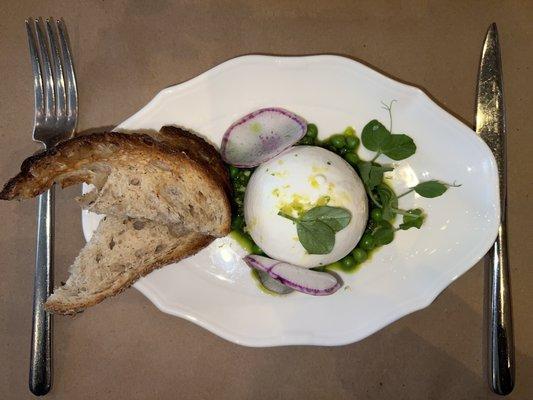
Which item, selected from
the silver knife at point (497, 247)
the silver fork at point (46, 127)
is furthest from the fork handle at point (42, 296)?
the silver knife at point (497, 247)

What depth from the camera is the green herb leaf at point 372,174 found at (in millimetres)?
1685

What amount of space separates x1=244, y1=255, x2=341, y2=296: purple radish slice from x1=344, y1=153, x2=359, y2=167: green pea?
0.45 metres

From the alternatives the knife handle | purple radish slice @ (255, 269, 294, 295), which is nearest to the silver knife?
the knife handle

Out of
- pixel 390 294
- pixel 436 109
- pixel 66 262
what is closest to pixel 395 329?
pixel 390 294

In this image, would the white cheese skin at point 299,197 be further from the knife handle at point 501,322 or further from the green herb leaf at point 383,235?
the knife handle at point 501,322

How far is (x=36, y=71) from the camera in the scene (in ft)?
5.75

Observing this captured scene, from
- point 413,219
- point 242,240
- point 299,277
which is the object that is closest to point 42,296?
point 242,240

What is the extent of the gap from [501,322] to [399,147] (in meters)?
0.83

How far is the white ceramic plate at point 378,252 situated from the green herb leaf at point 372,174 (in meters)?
0.10

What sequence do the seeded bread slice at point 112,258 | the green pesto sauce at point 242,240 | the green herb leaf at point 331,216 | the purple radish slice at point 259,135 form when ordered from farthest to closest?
the green pesto sauce at point 242,240 → the purple radish slice at point 259,135 → the seeded bread slice at point 112,258 → the green herb leaf at point 331,216

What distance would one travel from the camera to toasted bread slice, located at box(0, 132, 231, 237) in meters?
1.50

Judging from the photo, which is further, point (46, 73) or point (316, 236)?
point (46, 73)

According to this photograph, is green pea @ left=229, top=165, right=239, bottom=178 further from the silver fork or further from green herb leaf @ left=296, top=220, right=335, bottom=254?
the silver fork

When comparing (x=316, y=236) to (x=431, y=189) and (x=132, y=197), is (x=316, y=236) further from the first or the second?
(x=132, y=197)
